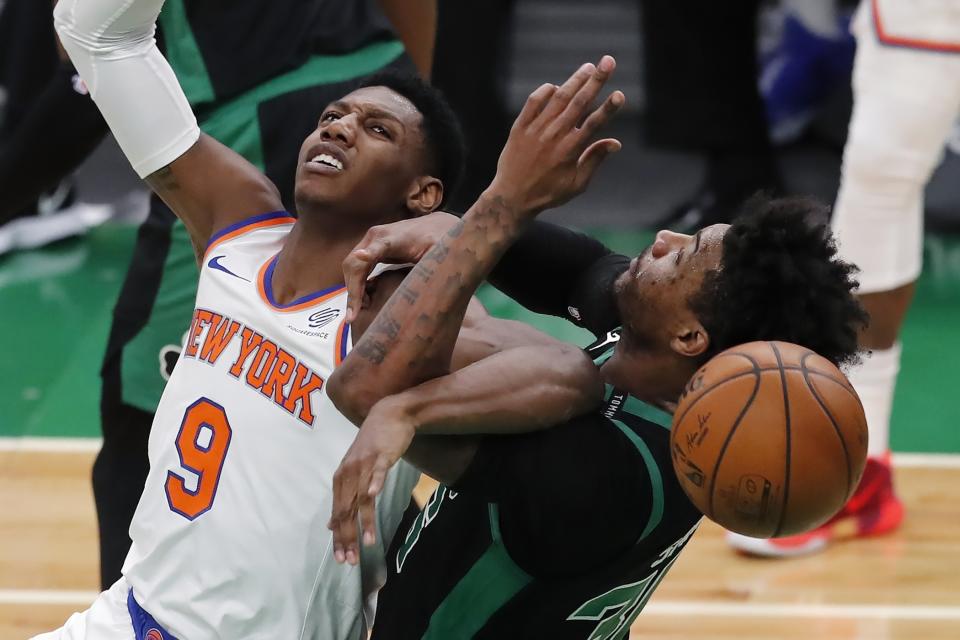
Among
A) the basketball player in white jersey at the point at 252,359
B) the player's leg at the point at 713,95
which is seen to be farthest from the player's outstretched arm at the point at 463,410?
the player's leg at the point at 713,95

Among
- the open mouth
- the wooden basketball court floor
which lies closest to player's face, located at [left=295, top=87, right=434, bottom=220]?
the open mouth

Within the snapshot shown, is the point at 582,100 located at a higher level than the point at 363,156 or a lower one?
higher

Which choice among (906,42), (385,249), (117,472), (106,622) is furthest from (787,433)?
(906,42)

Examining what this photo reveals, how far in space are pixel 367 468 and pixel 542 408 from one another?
0.28 m

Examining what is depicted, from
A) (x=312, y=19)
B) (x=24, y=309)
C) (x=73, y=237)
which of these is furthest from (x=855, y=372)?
(x=73, y=237)

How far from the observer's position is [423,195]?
2812 millimetres

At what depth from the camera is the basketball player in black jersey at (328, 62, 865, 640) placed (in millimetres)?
2178

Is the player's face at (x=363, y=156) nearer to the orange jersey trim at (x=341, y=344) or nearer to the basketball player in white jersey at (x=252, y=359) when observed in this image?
the basketball player in white jersey at (x=252, y=359)

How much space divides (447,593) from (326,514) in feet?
0.80

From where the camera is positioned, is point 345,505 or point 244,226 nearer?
point 345,505

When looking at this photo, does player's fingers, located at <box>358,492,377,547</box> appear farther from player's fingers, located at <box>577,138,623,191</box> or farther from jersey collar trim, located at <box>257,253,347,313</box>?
jersey collar trim, located at <box>257,253,347,313</box>

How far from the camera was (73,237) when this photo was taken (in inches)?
294

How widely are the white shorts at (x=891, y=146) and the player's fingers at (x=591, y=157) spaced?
2649 millimetres

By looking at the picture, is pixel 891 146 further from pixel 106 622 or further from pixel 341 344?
pixel 106 622
